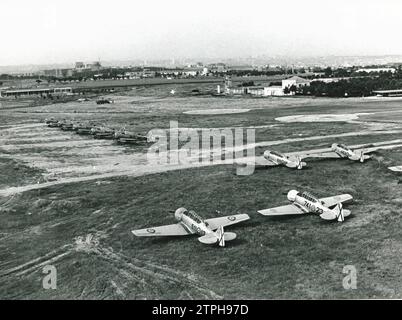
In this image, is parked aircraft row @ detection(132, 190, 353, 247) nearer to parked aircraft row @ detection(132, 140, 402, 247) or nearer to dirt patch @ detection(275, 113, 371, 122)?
parked aircraft row @ detection(132, 140, 402, 247)

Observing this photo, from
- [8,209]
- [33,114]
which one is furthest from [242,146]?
[33,114]

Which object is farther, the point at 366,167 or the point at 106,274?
the point at 366,167

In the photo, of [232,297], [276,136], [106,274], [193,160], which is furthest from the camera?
[276,136]

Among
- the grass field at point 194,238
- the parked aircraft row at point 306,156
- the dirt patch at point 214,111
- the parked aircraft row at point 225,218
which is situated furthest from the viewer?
the dirt patch at point 214,111

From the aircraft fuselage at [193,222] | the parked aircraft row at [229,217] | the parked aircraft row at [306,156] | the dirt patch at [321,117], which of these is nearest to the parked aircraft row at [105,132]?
the parked aircraft row at [306,156]

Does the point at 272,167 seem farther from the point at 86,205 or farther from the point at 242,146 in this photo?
the point at 86,205
